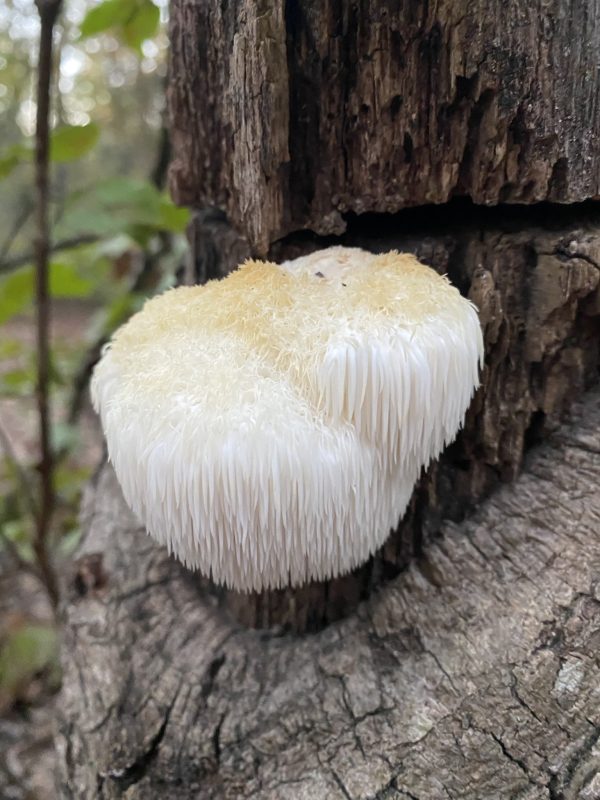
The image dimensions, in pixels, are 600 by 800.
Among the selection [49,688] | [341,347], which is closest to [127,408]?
[341,347]

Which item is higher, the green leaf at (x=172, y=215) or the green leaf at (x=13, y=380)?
the green leaf at (x=172, y=215)

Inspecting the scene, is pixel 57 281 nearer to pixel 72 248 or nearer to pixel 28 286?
pixel 28 286

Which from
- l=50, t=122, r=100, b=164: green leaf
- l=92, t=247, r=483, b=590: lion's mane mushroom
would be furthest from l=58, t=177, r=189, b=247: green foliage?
l=92, t=247, r=483, b=590: lion's mane mushroom

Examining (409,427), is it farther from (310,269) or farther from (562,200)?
(562,200)

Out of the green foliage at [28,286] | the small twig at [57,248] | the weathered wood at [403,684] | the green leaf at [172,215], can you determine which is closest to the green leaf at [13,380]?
the small twig at [57,248]

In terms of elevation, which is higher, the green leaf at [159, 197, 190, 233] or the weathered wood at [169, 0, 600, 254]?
the weathered wood at [169, 0, 600, 254]

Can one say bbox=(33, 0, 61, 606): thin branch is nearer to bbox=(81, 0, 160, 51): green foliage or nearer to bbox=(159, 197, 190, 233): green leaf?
bbox=(81, 0, 160, 51): green foliage

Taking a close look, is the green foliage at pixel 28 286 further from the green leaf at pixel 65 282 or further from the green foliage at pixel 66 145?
the green foliage at pixel 66 145
